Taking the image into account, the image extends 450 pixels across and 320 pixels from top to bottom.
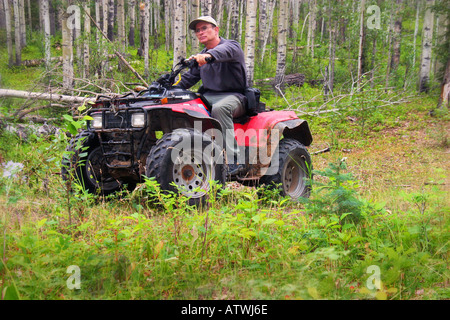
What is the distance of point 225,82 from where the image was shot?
5258 mm

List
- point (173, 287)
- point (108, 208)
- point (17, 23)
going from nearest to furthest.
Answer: point (173, 287) < point (108, 208) < point (17, 23)

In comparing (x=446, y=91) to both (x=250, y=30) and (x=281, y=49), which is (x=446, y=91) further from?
(x=250, y=30)

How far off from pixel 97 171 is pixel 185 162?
135 cm

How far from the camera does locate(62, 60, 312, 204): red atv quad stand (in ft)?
13.9

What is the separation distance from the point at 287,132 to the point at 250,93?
1081 millimetres

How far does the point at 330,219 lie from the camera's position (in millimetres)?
3291

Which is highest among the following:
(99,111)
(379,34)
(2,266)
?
(379,34)

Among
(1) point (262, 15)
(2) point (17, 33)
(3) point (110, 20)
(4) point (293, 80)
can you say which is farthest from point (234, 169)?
(2) point (17, 33)

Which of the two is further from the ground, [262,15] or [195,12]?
[262,15]

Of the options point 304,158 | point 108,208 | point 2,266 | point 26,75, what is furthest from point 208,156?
point 26,75

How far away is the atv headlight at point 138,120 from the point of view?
4.26m

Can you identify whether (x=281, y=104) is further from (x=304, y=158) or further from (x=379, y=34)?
(x=304, y=158)

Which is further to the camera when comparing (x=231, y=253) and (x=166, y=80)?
(x=166, y=80)

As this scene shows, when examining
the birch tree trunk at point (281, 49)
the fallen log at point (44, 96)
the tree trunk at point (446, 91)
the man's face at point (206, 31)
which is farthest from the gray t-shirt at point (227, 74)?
the birch tree trunk at point (281, 49)
